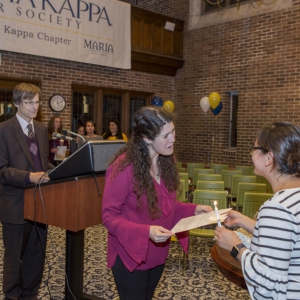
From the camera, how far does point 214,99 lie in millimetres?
9664

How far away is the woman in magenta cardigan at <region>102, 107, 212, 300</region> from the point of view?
1883 millimetres

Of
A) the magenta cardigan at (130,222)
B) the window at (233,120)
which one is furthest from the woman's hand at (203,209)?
the window at (233,120)

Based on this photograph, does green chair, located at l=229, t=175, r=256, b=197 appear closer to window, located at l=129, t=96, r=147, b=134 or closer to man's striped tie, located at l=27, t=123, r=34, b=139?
man's striped tie, located at l=27, t=123, r=34, b=139

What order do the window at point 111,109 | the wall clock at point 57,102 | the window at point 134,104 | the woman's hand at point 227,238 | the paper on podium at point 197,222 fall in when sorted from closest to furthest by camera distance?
1. the woman's hand at point 227,238
2. the paper on podium at point 197,222
3. the wall clock at point 57,102
4. the window at point 111,109
5. the window at point 134,104

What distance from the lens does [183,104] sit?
11172 millimetres

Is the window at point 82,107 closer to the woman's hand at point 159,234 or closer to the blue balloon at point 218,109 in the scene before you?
the blue balloon at point 218,109

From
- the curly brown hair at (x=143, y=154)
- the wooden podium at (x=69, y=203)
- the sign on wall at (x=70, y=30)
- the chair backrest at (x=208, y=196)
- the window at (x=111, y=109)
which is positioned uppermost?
the sign on wall at (x=70, y=30)

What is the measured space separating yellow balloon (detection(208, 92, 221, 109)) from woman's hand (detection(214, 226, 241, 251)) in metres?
8.25

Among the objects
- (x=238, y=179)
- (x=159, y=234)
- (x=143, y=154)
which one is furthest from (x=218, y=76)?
(x=159, y=234)

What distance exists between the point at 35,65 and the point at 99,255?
5.19 m

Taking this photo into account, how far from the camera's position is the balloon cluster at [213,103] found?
9688 millimetres

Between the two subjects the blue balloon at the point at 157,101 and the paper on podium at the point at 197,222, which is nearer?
the paper on podium at the point at 197,222

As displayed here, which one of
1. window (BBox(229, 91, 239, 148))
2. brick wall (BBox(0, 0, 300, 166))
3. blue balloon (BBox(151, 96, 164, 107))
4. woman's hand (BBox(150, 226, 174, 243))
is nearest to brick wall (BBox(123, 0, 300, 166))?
brick wall (BBox(0, 0, 300, 166))

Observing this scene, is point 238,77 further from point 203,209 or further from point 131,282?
point 131,282
